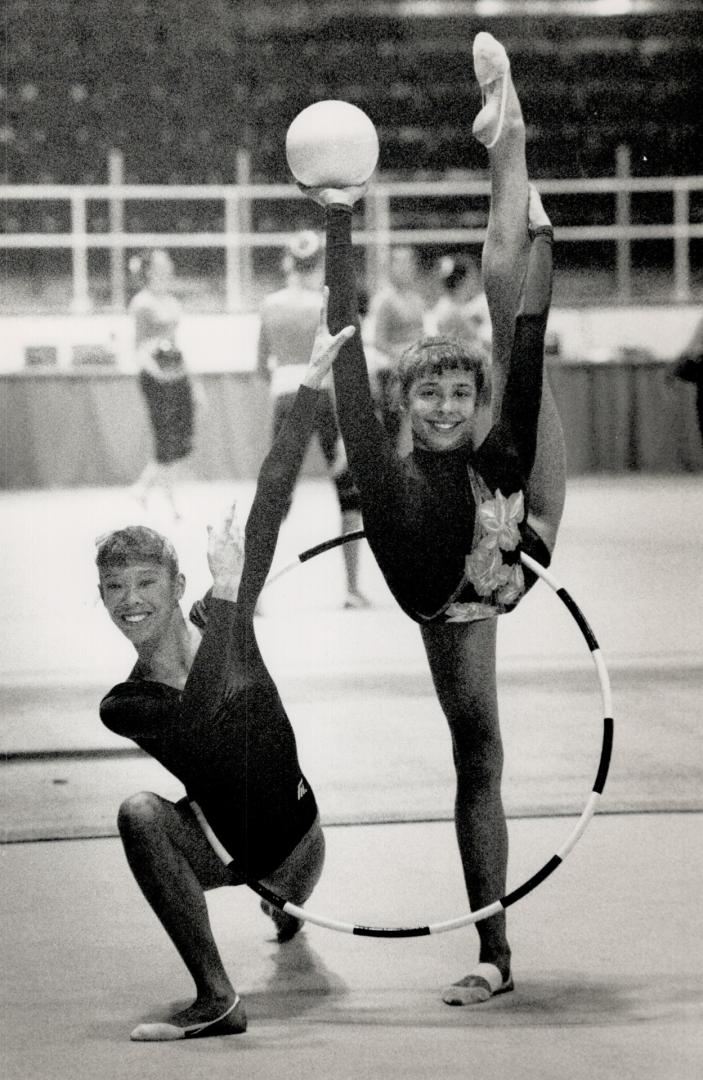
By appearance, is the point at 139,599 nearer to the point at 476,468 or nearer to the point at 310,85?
the point at 476,468

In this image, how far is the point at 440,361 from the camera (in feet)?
10.7

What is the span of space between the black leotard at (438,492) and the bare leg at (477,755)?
9cm

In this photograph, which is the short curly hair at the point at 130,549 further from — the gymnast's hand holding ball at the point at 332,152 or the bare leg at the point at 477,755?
the gymnast's hand holding ball at the point at 332,152

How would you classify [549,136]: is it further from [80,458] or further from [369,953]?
[369,953]

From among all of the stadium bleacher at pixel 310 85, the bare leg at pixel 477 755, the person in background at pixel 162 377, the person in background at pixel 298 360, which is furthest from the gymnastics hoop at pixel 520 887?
the stadium bleacher at pixel 310 85

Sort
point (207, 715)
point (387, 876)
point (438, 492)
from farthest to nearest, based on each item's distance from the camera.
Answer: point (387, 876) < point (438, 492) < point (207, 715)

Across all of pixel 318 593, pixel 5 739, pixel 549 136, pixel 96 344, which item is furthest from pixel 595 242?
pixel 5 739

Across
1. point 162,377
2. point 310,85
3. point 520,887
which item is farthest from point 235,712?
point 310,85

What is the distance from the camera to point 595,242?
21.2 metres

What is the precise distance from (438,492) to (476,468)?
0.28ft

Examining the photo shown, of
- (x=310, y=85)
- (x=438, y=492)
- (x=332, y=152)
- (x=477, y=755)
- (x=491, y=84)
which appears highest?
(x=310, y=85)

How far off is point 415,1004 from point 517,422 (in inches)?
43.7

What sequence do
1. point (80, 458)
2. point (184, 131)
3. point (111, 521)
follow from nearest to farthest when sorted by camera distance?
point (111, 521)
point (80, 458)
point (184, 131)

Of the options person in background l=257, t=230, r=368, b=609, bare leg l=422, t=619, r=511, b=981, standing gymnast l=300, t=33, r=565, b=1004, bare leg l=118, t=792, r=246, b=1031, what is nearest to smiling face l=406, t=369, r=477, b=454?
standing gymnast l=300, t=33, r=565, b=1004
